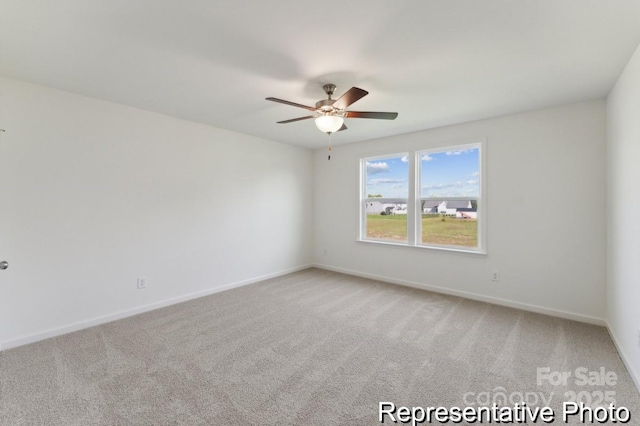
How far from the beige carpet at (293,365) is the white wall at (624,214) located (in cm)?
23

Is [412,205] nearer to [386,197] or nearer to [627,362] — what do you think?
[386,197]

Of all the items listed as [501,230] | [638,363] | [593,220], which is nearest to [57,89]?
[501,230]

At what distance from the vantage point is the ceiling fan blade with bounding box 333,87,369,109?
208 centimetres

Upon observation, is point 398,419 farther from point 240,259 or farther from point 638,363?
point 240,259

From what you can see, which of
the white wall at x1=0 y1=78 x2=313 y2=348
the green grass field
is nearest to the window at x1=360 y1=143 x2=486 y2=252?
the green grass field

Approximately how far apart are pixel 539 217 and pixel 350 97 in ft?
8.98

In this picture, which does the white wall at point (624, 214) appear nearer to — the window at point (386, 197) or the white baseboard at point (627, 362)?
the white baseboard at point (627, 362)

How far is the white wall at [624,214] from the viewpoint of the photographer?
1.99 m

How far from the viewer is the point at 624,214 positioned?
2273mm

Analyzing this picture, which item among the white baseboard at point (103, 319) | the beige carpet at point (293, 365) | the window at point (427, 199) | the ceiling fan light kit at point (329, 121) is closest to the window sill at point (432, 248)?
the window at point (427, 199)

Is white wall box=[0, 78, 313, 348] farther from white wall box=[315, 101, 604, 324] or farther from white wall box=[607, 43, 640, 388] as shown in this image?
white wall box=[607, 43, 640, 388]

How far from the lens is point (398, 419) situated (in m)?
1.65

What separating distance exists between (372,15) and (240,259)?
12.0ft

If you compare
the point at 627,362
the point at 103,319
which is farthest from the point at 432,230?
the point at 103,319
